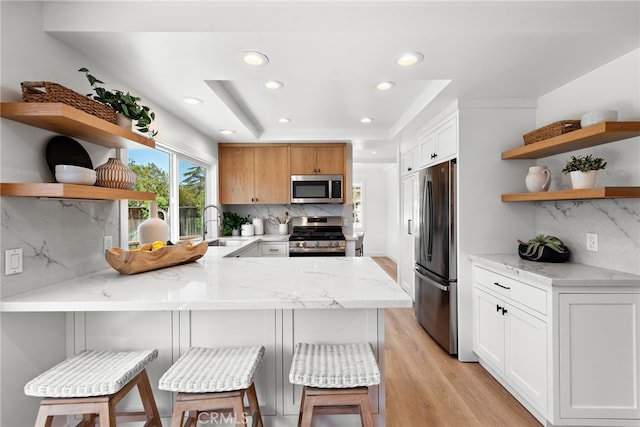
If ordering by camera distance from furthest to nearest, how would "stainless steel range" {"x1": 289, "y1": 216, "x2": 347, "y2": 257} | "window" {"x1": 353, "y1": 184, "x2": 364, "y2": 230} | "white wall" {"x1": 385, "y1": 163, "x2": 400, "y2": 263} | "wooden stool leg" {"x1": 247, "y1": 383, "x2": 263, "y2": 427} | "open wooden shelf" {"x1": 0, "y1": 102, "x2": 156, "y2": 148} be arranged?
"window" {"x1": 353, "y1": 184, "x2": 364, "y2": 230}, "white wall" {"x1": 385, "y1": 163, "x2": 400, "y2": 263}, "stainless steel range" {"x1": 289, "y1": 216, "x2": 347, "y2": 257}, "wooden stool leg" {"x1": 247, "y1": 383, "x2": 263, "y2": 427}, "open wooden shelf" {"x1": 0, "y1": 102, "x2": 156, "y2": 148}

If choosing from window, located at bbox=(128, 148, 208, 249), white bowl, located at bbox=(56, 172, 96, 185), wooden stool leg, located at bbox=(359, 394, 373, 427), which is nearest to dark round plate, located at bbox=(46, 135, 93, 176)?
white bowl, located at bbox=(56, 172, 96, 185)

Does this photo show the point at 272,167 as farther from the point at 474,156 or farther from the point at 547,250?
the point at 547,250

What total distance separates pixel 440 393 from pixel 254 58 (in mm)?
2512

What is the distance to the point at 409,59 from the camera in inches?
69.7

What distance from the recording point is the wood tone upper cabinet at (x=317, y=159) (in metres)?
4.15

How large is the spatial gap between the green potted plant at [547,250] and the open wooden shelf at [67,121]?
2.67 metres

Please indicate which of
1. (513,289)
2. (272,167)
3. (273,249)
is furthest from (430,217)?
(272,167)

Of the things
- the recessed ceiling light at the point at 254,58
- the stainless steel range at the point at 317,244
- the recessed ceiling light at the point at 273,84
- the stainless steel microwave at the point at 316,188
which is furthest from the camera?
the stainless steel microwave at the point at 316,188

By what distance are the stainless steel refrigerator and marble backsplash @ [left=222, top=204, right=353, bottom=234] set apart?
1.47m

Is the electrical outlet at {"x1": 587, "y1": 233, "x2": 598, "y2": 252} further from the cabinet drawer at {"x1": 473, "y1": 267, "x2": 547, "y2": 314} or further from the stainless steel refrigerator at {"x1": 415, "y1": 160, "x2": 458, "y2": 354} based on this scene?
the stainless steel refrigerator at {"x1": 415, "y1": 160, "x2": 458, "y2": 354}

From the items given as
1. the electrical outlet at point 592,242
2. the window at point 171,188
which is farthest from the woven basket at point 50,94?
the electrical outlet at point 592,242

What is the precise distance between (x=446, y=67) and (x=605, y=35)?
77cm

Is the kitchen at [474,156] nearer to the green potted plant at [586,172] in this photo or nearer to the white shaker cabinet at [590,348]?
the green potted plant at [586,172]

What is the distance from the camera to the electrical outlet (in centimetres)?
199
